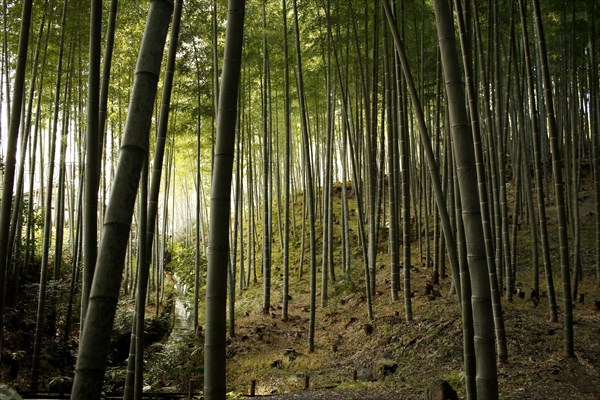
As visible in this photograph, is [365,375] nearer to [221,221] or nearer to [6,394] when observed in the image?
[6,394]

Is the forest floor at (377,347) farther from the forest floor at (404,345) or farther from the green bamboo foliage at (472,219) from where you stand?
the green bamboo foliage at (472,219)

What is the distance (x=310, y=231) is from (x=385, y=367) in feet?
8.23

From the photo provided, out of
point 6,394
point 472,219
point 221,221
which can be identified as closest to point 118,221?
point 221,221

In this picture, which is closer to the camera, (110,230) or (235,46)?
(110,230)

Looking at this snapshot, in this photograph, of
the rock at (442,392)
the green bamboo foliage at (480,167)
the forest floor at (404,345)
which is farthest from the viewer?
the forest floor at (404,345)

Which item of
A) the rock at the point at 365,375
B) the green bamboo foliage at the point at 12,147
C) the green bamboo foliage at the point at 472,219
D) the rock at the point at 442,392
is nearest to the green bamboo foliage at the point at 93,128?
the green bamboo foliage at the point at 12,147

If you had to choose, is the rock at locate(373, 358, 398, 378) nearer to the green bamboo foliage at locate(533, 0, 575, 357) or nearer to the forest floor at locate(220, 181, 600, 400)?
the forest floor at locate(220, 181, 600, 400)

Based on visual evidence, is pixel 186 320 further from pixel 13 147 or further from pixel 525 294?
pixel 13 147

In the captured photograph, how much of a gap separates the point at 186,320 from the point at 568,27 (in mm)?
8977

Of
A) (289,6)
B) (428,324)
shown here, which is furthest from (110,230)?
(289,6)

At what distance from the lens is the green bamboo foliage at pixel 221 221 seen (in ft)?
5.61

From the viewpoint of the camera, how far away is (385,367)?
5.32 metres

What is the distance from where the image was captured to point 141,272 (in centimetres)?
301

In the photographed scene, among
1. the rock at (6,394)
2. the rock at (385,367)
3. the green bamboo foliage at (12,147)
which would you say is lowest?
the rock at (385,367)
